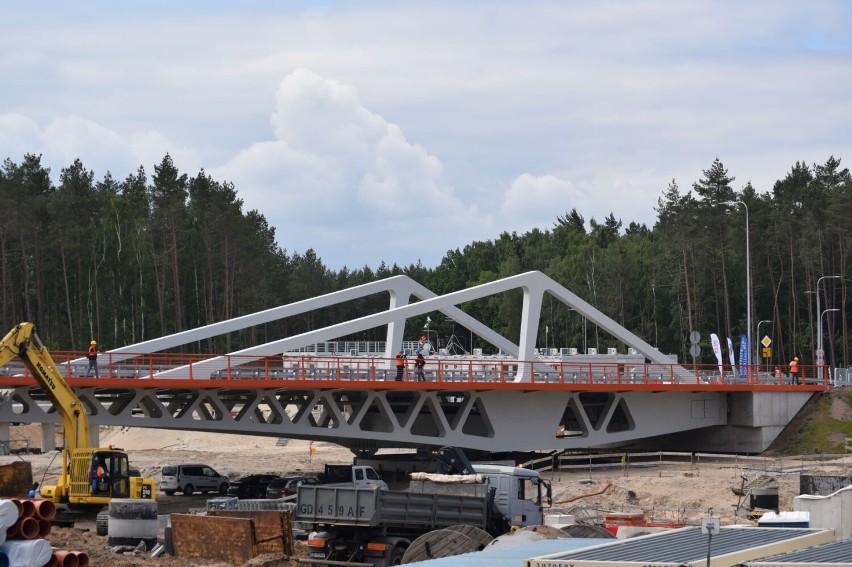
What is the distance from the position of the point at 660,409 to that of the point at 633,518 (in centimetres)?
2721

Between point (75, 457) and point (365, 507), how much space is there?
13.3 metres

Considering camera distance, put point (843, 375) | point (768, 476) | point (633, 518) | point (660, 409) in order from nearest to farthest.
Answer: point (633, 518) → point (768, 476) → point (660, 409) → point (843, 375)

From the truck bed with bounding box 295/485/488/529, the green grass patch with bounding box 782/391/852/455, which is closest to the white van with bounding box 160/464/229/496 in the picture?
the truck bed with bounding box 295/485/488/529

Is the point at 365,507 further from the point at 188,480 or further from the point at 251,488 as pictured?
the point at 188,480

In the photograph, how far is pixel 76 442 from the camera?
36938 millimetres

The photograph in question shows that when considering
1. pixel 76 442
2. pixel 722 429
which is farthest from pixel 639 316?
pixel 76 442

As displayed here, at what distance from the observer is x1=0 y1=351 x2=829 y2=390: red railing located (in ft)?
145

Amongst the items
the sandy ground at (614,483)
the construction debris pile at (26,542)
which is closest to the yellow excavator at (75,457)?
the sandy ground at (614,483)

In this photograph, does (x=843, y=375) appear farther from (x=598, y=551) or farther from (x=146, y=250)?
(x=598, y=551)

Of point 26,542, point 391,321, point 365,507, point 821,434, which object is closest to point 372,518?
point 365,507

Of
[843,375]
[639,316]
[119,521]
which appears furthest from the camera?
[639,316]

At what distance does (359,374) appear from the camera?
48562 mm

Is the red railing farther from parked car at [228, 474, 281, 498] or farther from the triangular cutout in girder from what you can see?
parked car at [228, 474, 281, 498]

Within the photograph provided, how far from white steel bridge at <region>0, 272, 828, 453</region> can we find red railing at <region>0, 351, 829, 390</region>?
0.21ft
